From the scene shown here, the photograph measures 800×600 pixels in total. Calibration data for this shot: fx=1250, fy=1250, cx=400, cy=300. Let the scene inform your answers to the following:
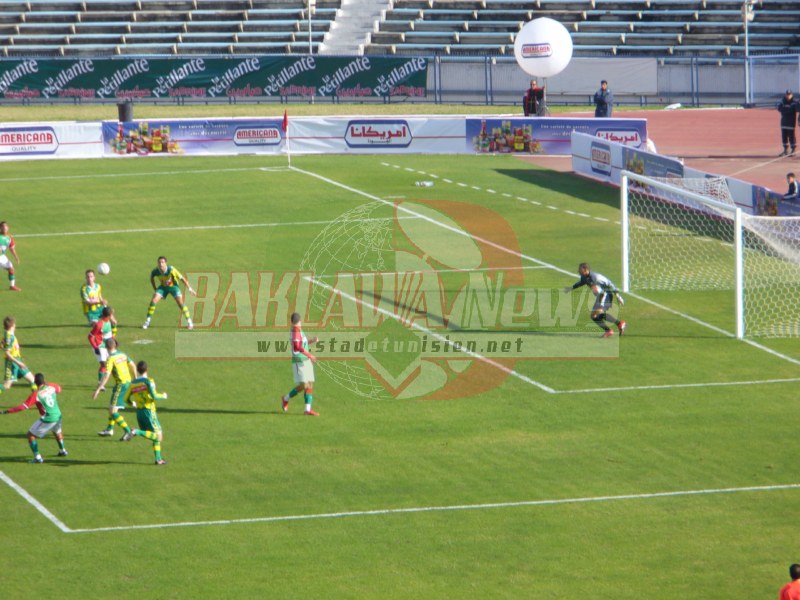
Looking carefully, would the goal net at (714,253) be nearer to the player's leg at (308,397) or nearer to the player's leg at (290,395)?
the player's leg at (308,397)

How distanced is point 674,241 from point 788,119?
47.3 feet

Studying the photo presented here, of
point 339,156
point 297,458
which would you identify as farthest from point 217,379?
point 339,156

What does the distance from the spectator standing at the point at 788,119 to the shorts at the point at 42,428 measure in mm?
34121

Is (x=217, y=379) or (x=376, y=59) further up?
(x=376, y=59)

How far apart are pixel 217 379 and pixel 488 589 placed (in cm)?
1100

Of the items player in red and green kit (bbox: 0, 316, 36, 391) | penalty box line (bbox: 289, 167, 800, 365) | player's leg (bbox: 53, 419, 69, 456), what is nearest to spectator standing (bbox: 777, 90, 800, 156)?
penalty box line (bbox: 289, 167, 800, 365)

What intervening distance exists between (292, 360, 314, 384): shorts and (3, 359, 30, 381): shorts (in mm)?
5195

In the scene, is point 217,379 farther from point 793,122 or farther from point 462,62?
point 462,62

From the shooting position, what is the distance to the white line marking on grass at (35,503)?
734 inches

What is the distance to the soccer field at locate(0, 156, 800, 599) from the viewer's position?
17.2 metres

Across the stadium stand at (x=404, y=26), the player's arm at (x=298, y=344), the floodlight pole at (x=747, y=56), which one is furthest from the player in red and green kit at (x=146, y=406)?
the stadium stand at (x=404, y=26)

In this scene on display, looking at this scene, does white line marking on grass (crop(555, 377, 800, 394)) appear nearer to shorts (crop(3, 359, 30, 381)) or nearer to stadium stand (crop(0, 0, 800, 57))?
shorts (crop(3, 359, 30, 381))

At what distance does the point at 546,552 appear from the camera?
57.7ft

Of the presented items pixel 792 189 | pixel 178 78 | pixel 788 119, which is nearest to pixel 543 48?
pixel 788 119
